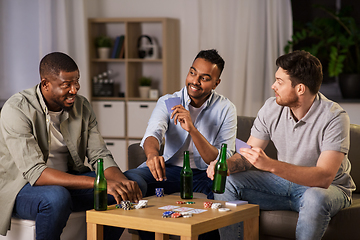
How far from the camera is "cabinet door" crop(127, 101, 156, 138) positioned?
4.59 m

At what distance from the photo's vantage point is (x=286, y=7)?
443 centimetres

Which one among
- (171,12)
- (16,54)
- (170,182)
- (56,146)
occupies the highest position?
(171,12)

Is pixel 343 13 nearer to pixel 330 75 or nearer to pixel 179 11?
pixel 330 75

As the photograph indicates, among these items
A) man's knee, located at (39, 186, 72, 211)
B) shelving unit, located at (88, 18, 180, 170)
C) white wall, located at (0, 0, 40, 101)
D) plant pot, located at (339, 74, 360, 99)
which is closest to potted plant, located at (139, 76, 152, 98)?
shelving unit, located at (88, 18, 180, 170)

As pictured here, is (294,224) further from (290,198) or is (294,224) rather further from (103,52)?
(103,52)

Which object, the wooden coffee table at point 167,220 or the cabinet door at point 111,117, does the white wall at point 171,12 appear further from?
the wooden coffee table at point 167,220

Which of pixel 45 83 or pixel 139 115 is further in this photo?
pixel 139 115

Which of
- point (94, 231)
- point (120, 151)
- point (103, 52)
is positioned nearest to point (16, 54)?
point (103, 52)

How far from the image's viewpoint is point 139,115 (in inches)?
181

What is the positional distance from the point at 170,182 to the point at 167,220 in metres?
0.91

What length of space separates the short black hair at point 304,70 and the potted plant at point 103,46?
2.91m

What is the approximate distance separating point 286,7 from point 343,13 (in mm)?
552

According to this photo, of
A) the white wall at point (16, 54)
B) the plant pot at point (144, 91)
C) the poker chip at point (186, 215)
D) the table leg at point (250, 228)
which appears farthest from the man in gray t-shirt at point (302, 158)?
the white wall at point (16, 54)

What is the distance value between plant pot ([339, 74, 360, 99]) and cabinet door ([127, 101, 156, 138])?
6.26ft
